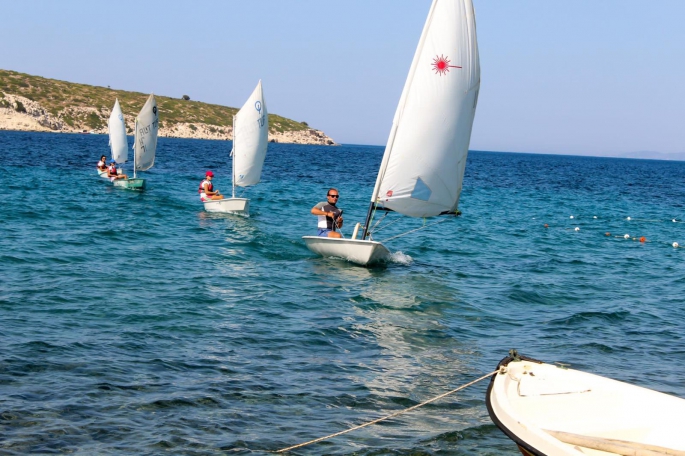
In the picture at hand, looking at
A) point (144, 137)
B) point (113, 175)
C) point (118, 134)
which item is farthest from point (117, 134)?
point (113, 175)

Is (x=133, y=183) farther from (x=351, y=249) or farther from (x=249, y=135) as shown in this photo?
(x=351, y=249)

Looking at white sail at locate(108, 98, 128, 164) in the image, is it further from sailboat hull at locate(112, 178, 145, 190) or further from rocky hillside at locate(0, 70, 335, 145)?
rocky hillside at locate(0, 70, 335, 145)

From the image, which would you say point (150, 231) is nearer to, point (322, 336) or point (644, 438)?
point (322, 336)

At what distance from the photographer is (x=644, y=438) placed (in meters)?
7.68

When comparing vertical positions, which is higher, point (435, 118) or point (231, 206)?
point (435, 118)

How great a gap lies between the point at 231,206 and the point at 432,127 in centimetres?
1455

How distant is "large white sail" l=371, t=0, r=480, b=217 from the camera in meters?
19.2

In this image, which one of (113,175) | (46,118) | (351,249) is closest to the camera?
(351,249)

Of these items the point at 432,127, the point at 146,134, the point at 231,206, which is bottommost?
the point at 231,206

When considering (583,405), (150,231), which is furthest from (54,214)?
Answer: (583,405)

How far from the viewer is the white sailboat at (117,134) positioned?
4834 centimetres

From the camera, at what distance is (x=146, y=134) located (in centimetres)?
4394

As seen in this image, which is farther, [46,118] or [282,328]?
[46,118]

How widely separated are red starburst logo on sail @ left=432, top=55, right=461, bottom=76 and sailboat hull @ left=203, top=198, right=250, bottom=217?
14.6m
